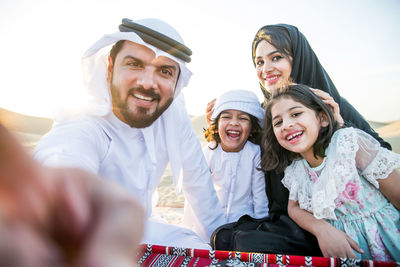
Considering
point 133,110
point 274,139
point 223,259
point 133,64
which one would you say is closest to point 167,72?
point 133,64

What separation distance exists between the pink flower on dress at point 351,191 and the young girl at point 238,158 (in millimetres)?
853

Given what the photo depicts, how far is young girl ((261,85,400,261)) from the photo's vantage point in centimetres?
158

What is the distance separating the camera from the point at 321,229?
5.29ft

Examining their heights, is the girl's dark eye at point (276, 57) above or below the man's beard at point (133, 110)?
above

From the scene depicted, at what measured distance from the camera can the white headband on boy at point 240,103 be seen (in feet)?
8.56

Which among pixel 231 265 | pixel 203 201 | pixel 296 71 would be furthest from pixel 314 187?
pixel 296 71

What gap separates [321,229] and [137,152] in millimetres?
1414

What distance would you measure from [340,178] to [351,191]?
0.17 m

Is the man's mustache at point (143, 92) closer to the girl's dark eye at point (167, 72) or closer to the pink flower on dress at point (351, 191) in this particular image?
the girl's dark eye at point (167, 72)

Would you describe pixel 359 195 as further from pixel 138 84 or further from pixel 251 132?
pixel 138 84

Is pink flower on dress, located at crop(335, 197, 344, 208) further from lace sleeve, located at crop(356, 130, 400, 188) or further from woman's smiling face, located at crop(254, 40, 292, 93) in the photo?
woman's smiling face, located at crop(254, 40, 292, 93)

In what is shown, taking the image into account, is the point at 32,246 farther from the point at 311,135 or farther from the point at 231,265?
the point at 311,135

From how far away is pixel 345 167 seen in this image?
1.60m

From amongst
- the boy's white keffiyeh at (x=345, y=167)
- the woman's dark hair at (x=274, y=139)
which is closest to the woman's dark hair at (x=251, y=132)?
the woman's dark hair at (x=274, y=139)
